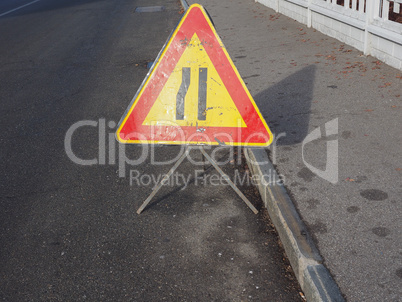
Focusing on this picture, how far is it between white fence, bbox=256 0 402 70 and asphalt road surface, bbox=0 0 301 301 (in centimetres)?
386

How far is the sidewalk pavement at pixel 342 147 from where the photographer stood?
3535mm

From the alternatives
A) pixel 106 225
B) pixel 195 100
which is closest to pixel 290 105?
pixel 195 100

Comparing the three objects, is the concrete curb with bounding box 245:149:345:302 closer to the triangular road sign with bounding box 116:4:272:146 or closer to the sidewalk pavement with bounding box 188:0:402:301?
the sidewalk pavement with bounding box 188:0:402:301

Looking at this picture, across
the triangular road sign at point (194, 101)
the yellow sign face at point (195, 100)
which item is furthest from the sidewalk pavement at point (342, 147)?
the yellow sign face at point (195, 100)

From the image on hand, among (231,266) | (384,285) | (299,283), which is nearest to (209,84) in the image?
(231,266)

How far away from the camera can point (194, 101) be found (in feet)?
14.6

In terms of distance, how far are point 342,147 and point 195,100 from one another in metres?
1.84

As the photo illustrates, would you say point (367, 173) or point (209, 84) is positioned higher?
point (209, 84)

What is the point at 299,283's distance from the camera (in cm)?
359

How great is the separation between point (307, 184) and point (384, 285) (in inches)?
63.4

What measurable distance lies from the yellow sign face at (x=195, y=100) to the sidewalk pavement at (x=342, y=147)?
36.0 inches

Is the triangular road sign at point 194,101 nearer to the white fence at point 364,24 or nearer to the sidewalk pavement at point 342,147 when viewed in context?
the sidewalk pavement at point 342,147

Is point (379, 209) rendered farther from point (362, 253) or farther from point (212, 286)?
point (212, 286)

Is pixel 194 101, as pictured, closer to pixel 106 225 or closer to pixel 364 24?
pixel 106 225
